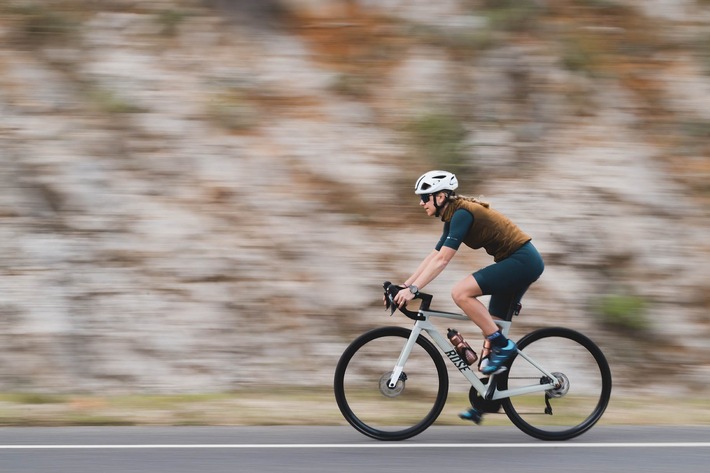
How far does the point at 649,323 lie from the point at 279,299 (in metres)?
3.92

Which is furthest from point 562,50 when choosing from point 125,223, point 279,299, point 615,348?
point 125,223

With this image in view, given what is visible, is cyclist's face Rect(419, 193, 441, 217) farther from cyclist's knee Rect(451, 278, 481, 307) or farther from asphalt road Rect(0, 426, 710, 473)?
asphalt road Rect(0, 426, 710, 473)

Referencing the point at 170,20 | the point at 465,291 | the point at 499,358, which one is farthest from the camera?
the point at 170,20

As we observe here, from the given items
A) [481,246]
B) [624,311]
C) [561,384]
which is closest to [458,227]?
[481,246]

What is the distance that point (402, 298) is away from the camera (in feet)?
20.8

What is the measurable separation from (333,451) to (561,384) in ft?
5.95

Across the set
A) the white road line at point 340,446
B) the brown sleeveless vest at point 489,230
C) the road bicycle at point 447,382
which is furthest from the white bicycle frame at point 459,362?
the brown sleeveless vest at point 489,230

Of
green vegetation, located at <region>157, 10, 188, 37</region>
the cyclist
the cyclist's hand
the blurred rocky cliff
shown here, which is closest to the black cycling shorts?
the cyclist

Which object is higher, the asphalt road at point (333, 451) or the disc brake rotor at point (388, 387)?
the disc brake rotor at point (388, 387)

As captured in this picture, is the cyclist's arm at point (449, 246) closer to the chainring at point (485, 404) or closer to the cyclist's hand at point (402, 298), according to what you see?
the cyclist's hand at point (402, 298)

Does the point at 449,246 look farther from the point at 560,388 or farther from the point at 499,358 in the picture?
the point at 560,388

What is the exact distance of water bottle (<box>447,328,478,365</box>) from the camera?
6641mm

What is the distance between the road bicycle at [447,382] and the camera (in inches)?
259

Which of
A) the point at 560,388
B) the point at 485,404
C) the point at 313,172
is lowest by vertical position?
the point at 485,404
